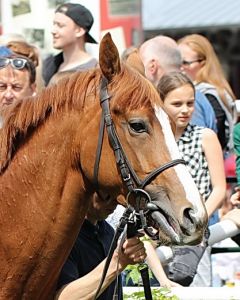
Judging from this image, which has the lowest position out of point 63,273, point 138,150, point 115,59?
point 63,273

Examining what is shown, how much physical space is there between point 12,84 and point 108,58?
161 centimetres

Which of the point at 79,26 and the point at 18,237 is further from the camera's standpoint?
the point at 79,26

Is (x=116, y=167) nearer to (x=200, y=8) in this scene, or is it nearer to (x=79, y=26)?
(x=79, y=26)

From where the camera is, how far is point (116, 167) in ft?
12.3

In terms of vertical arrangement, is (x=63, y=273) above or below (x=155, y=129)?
below

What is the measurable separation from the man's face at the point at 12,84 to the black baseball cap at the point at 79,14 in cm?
176

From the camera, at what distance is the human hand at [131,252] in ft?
12.4

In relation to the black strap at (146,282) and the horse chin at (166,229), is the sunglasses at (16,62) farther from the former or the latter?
the horse chin at (166,229)

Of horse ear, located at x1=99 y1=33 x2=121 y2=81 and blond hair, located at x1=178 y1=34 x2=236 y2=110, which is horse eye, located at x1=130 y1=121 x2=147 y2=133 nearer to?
horse ear, located at x1=99 y1=33 x2=121 y2=81

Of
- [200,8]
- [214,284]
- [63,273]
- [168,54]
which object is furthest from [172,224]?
[200,8]

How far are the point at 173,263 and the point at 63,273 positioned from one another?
174 cm

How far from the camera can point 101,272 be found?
12.8ft

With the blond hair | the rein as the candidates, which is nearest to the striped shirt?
the blond hair

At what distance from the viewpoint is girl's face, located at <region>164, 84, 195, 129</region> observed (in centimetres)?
608
